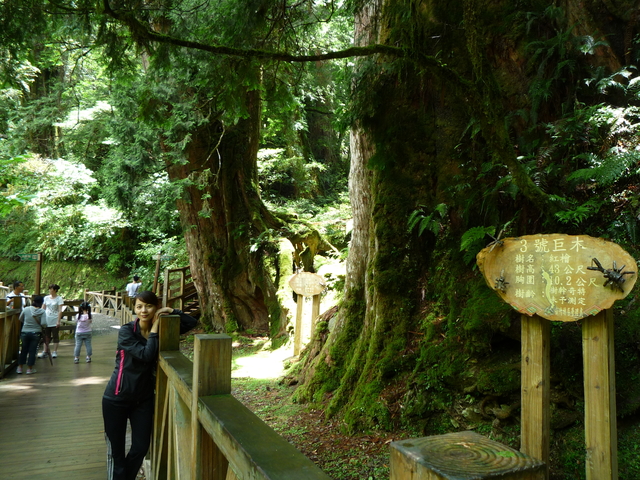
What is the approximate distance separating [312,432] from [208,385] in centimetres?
308

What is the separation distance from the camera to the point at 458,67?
496 centimetres

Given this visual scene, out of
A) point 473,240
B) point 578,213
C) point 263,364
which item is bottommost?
point 263,364

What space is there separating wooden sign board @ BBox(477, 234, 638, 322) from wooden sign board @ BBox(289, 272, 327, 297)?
5099 millimetres

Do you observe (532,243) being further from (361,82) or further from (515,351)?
(361,82)

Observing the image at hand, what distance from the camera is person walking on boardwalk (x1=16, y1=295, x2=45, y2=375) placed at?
8.22 metres

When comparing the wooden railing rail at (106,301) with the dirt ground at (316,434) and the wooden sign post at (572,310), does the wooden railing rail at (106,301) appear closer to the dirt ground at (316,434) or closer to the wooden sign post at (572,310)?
the dirt ground at (316,434)

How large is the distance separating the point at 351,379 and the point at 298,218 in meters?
8.39

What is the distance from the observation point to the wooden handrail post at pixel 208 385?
1.91 metres

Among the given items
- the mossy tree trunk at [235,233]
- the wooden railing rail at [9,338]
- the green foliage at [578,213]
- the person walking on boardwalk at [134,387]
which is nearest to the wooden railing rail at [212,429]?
the person walking on boardwalk at [134,387]

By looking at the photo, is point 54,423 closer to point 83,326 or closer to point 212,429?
point 83,326

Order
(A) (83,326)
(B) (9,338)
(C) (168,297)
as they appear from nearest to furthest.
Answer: (B) (9,338)
(A) (83,326)
(C) (168,297)

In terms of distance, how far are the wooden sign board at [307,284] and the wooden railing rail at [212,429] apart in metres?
4.72

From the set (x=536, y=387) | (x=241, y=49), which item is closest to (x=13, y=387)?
(x=241, y=49)

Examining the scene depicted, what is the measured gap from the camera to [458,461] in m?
0.79
